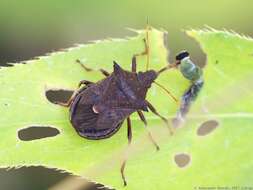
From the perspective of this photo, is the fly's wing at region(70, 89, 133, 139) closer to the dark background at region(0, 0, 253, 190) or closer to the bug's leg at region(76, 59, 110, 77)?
the bug's leg at region(76, 59, 110, 77)

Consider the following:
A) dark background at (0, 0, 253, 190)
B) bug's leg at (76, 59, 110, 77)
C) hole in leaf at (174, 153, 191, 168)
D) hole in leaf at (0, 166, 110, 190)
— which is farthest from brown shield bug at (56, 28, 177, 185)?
hole in leaf at (0, 166, 110, 190)

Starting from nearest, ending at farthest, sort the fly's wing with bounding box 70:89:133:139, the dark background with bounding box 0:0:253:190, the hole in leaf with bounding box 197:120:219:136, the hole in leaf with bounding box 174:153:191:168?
the hole in leaf with bounding box 174:153:191:168 → the hole in leaf with bounding box 197:120:219:136 → the fly's wing with bounding box 70:89:133:139 → the dark background with bounding box 0:0:253:190

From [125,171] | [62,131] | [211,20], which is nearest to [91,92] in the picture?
[62,131]

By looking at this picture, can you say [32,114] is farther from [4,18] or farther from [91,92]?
[4,18]

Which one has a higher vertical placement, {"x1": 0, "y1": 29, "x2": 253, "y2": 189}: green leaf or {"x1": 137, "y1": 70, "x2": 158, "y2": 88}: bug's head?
{"x1": 137, "y1": 70, "x2": 158, "y2": 88}: bug's head

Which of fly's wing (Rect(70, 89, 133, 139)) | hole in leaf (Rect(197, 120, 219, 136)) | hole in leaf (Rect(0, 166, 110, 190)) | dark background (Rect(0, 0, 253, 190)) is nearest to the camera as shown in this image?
hole in leaf (Rect(197, 120, 219, 136))

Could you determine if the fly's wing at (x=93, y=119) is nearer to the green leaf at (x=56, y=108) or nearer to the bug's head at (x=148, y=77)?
the green leaf at (x=56, y=108)

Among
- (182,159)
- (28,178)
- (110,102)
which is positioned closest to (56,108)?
(110,102)
